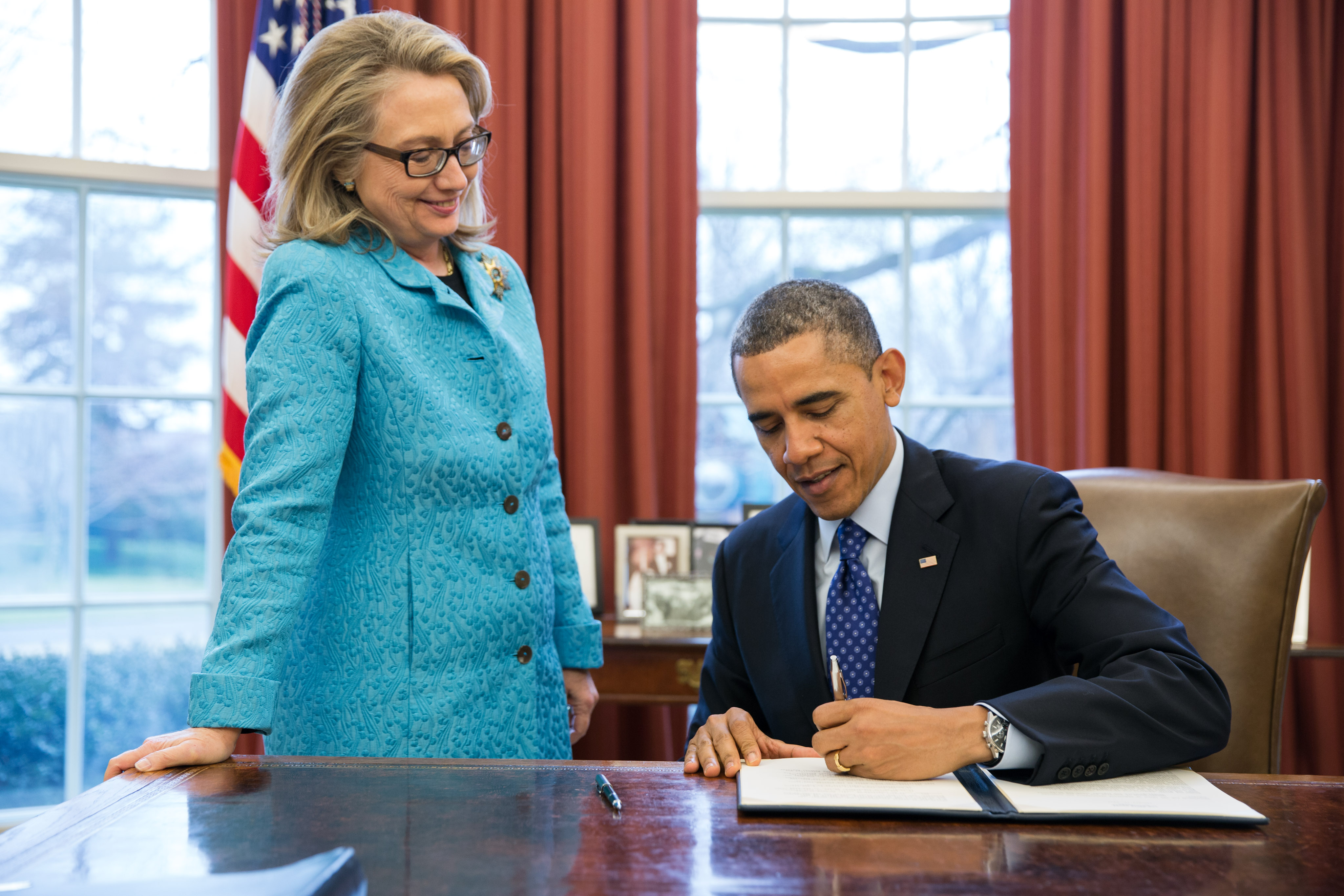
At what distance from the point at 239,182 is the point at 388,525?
1.88 meters

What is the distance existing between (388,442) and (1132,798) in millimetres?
1011

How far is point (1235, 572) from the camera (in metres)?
1.71

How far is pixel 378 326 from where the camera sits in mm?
1420

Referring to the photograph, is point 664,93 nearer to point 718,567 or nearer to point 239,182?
point 239,182

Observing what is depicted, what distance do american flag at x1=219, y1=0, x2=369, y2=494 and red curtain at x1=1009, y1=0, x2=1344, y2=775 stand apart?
2158 mm

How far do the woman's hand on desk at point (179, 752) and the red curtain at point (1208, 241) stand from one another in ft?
A: 8.42

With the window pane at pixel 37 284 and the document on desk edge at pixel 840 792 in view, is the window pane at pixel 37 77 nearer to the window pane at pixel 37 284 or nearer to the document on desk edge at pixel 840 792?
the window pane at pixel 37 284

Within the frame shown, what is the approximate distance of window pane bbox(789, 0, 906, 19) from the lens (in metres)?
3.41

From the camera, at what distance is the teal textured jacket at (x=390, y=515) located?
1.32 meters

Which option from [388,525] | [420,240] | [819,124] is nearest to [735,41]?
[819,124]

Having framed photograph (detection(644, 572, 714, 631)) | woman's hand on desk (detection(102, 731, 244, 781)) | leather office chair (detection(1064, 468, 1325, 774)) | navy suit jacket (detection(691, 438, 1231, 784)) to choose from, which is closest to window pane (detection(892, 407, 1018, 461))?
framed photograph (detection(644, 572, 714, 631))

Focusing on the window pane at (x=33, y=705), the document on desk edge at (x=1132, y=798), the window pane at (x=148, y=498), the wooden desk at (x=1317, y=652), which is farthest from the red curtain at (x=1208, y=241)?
the window pane at (x=33, y=705)

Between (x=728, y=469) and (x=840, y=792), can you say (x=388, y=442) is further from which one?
(x=728, y=469)

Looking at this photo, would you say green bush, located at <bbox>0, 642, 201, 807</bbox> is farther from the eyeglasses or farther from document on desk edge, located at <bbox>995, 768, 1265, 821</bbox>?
document on desk edge, located at <bbox>995, 768, 1265, 821</bbox>
